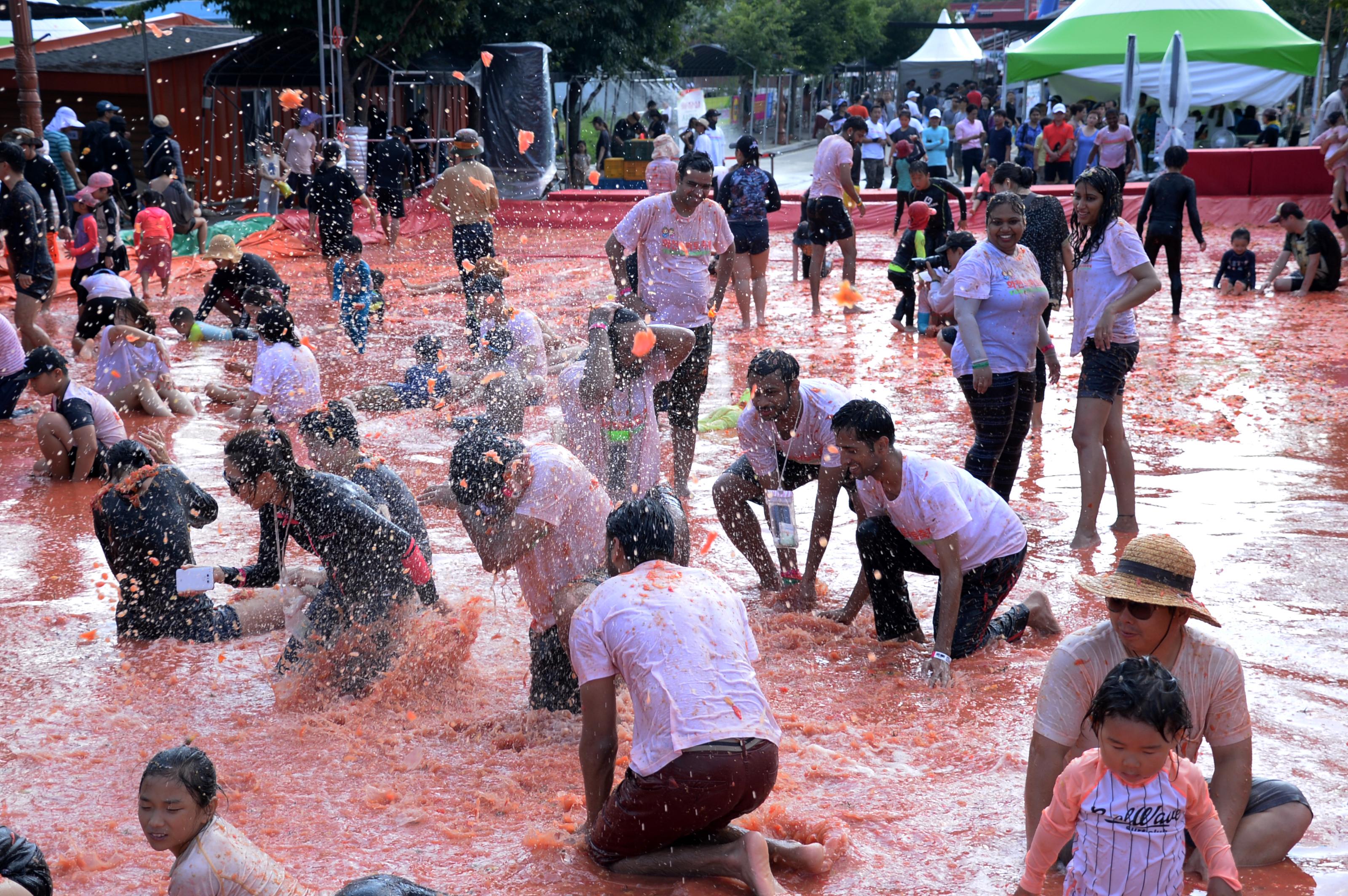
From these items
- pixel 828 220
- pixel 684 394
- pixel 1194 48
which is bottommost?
pixel 684 394

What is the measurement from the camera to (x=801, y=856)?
3912mm

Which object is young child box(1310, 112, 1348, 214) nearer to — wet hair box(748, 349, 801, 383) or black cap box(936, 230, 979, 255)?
black cap box(936, 230, 979, 255)

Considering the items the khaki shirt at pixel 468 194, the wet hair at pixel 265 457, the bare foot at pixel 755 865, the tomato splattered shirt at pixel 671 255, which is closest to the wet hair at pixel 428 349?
the tomato splattered shirt at pixel 671 255

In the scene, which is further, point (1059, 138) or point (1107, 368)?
point (1059, 138)

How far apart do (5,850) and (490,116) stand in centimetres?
2228

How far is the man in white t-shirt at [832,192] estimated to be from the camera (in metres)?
13.2

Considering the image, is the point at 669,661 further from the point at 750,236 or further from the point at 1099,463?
the point at 750,236

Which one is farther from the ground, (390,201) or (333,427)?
(390,201)

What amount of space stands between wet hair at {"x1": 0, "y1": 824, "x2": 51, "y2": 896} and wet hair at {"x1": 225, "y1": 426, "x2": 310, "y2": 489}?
185 cm

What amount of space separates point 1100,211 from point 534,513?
3607 mm

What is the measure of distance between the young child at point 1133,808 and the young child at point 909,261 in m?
9.33

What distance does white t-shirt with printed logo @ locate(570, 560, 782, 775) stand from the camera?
144 inches

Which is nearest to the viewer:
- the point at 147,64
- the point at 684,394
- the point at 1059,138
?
the point at 684,394

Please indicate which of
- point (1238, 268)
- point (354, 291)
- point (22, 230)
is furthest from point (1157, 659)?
point (1238, 268)
